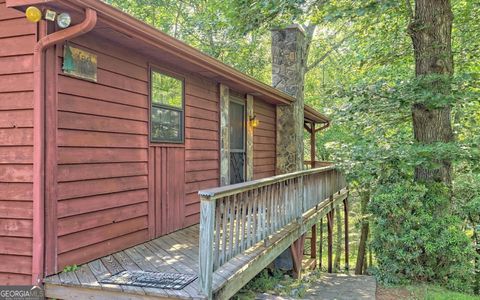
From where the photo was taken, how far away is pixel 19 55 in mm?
3512

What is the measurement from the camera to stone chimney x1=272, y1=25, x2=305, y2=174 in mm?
9000

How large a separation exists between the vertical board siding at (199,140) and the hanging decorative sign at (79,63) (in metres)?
1.91

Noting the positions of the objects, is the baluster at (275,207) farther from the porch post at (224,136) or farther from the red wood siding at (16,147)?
the red wood siding at (16,147)

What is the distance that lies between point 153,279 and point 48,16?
8.18 ft

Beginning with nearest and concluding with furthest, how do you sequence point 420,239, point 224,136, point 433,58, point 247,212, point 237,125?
1. point 247,212
2. point 420,239
3. point 433,58
4. point 224,136
5. point 237,125

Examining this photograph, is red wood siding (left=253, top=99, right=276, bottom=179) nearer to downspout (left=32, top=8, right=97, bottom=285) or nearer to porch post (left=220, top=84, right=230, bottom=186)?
porch post (left=220, top=84, right=230, bottom=186)

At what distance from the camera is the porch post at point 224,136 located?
6895 mm

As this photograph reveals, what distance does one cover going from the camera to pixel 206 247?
311 cm

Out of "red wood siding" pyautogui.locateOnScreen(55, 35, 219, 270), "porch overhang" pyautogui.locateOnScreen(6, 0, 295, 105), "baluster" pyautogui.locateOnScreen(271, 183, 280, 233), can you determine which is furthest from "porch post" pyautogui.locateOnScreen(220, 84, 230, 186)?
"baluster" pyautogui.locateOnScreen(271, 183, 280, 233)

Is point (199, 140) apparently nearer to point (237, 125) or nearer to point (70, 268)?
point (237, 125)

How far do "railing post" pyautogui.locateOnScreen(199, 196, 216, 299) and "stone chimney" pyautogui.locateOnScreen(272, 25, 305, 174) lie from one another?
20.3 ft

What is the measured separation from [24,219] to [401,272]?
5812 millimetres

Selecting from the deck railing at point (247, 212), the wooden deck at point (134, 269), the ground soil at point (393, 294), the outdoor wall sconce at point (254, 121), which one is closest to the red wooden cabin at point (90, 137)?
the wooden deck at point (134, 269)

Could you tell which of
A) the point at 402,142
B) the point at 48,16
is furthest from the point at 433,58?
the point at 48,16
